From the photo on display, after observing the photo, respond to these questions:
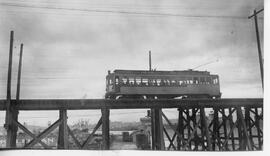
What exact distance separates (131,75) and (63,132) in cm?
41

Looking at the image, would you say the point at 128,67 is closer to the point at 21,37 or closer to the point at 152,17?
the point at 152,17

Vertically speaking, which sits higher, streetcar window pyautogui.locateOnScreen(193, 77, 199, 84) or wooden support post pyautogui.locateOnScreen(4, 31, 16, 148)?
streetcar window pyautogui.locateOnScreen(193, 77, 199, 84)

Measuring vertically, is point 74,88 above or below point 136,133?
above

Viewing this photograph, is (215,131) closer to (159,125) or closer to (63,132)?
(159,125)

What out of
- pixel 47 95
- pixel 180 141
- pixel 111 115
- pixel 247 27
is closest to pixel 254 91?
pixel 247 27

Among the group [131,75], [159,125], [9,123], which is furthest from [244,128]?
[9,123]

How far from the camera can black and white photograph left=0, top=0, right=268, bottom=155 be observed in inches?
50.8

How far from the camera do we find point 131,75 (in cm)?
139

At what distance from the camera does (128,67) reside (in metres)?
1.36

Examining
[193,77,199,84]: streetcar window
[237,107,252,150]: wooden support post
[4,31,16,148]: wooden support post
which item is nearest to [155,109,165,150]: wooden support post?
[193,77,199,84]: streetcar window

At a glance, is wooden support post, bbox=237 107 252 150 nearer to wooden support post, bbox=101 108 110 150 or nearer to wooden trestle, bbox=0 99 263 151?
wooden trestle, bbox=0 99 263 151

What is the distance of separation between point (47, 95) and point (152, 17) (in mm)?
629

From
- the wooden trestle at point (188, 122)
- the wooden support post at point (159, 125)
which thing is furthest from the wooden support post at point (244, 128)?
the wooden support post at point (159, 125)

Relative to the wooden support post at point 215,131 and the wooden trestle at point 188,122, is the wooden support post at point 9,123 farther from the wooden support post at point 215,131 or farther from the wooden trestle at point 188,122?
the wooden support post at point 215,131
